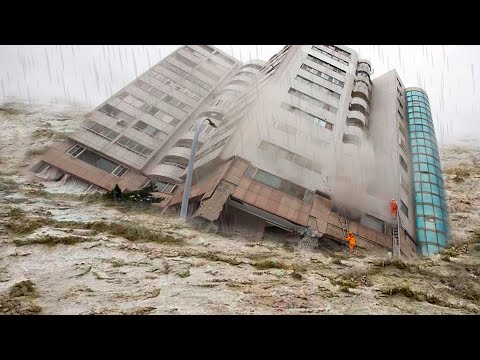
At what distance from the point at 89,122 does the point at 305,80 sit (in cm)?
2469

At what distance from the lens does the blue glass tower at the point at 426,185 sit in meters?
33.2

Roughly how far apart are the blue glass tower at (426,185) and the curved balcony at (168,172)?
78.5ft

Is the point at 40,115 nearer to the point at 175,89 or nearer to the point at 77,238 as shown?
the point at 175,89

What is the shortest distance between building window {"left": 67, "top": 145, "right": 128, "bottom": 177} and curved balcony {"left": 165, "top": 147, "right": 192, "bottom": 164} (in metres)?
5.15

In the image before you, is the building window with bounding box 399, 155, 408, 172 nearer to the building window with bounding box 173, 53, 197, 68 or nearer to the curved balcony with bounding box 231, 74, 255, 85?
the curved balcony with bounding box 231, 74, 255, 85

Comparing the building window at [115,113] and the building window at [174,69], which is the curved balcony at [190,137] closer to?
the building window at [115,113]

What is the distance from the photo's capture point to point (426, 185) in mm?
37406

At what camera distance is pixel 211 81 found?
2196 inches

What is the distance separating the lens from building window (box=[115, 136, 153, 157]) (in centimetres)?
4181

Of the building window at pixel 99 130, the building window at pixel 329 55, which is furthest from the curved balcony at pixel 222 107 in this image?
the building window at pixel 329 55

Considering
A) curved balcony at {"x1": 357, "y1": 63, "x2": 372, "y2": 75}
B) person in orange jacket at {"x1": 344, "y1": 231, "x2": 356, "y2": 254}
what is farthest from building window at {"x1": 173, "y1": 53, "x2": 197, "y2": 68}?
person in orange jacket at {"x1": 344, "y1": 231, "x2": 356, "y2": 254}

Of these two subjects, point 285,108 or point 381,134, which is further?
point 381,134

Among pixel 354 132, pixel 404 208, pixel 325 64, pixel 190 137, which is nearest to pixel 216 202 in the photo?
pixel 190 137

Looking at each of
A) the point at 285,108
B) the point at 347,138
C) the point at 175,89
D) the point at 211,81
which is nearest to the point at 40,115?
the point at 175,89
